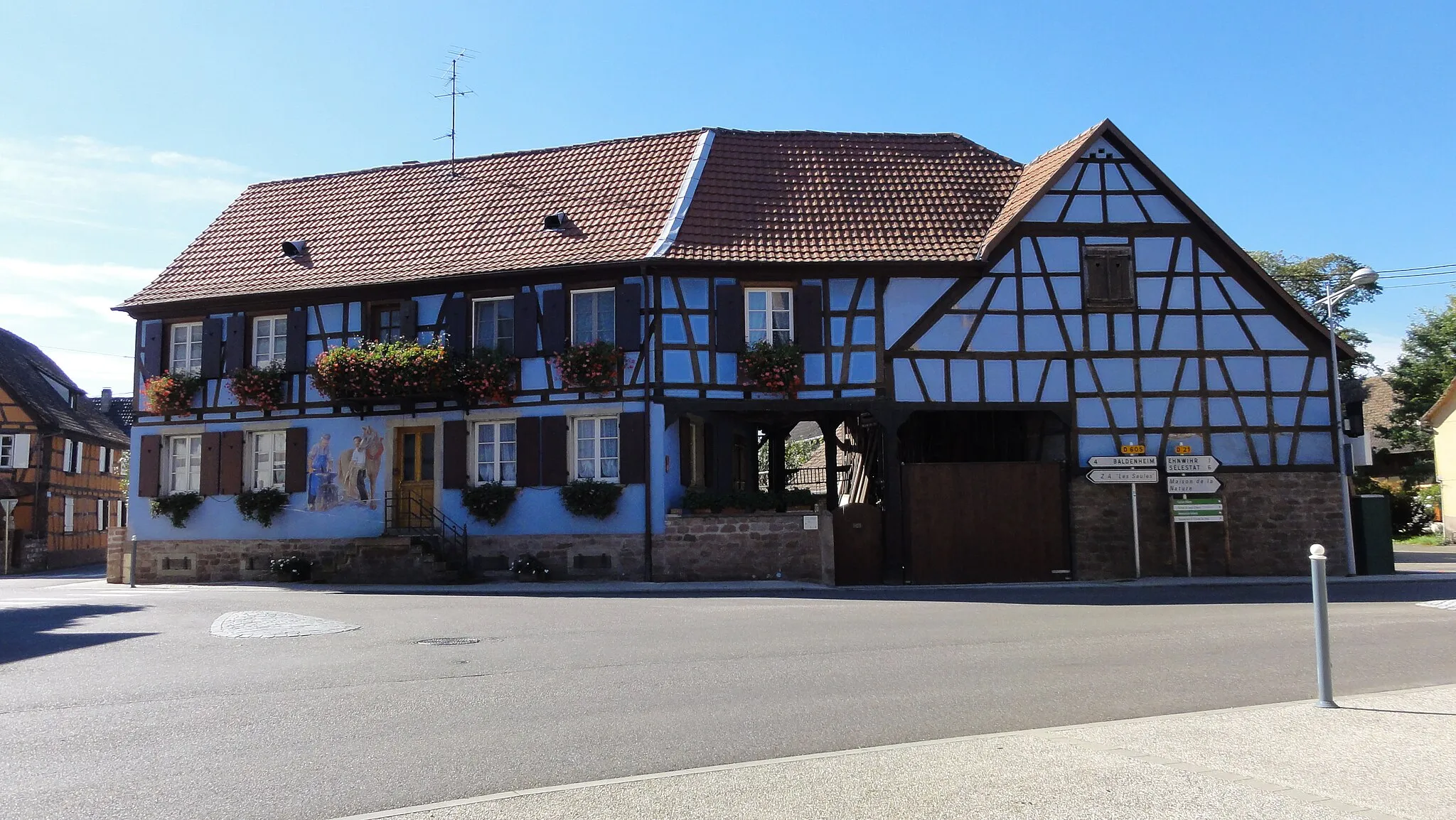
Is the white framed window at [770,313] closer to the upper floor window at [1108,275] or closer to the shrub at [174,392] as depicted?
the upper floor window at [1108,275]

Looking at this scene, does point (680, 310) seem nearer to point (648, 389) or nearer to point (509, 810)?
point (648, 389)

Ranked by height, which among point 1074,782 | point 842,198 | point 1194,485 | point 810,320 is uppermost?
point 842,198

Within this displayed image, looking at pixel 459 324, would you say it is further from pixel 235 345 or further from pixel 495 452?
pixel 235 345

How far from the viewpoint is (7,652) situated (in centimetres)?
1138

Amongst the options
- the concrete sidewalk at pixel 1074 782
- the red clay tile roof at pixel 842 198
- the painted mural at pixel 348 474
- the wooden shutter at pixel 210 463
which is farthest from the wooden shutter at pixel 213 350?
the concrete sidewalk at pixel 1074 782

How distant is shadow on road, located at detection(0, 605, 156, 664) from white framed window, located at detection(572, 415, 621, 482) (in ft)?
27.6

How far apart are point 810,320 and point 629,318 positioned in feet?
11.4

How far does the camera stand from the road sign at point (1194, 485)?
73.9 ft

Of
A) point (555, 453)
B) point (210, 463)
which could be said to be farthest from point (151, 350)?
point (555, 453)

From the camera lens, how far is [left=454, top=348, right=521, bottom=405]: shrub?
2280 cm

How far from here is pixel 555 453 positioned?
22.8m

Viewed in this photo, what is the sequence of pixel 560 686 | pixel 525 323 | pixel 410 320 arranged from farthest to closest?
pixel 410 320, pixel 525 323, pixel 560 686

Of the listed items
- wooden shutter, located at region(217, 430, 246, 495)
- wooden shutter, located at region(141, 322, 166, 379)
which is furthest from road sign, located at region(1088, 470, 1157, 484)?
wooden shutter, located at region(141, 322, 166, 379)

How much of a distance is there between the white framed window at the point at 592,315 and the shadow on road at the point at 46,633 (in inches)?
372
